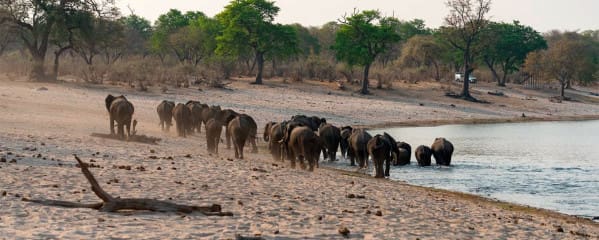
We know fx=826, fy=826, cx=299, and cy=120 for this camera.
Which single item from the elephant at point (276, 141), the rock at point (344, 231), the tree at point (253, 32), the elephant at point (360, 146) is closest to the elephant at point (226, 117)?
the elephant at point (276, 141)

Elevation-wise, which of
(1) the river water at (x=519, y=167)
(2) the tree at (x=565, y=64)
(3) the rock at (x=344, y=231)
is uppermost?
(2) the tree at (x=565, y=64)

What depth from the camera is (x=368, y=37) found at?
213ft

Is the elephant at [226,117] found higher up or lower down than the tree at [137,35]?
lower down

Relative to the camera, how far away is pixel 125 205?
11.9 m

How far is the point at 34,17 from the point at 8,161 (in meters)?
38.8

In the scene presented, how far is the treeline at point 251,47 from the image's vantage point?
5228 centimetres

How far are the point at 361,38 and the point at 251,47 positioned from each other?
29.3 feet

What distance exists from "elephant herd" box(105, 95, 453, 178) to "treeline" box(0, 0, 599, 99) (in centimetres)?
2393

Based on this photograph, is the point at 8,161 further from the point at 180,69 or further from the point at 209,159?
the point at 180,69

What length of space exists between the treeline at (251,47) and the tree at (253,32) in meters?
0.08

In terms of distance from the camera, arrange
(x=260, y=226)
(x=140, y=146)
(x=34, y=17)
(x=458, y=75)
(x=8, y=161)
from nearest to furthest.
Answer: (x=260, y=226), (x=8, y=161), (x=140, y=146), (x=34, y=17), (x=458, y=75)

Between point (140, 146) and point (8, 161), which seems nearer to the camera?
point (8, 161)

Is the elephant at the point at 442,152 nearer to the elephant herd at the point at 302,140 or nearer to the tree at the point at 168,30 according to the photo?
the elephant herd at the point at 302,140

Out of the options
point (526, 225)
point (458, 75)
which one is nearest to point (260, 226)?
point (526, 225)
